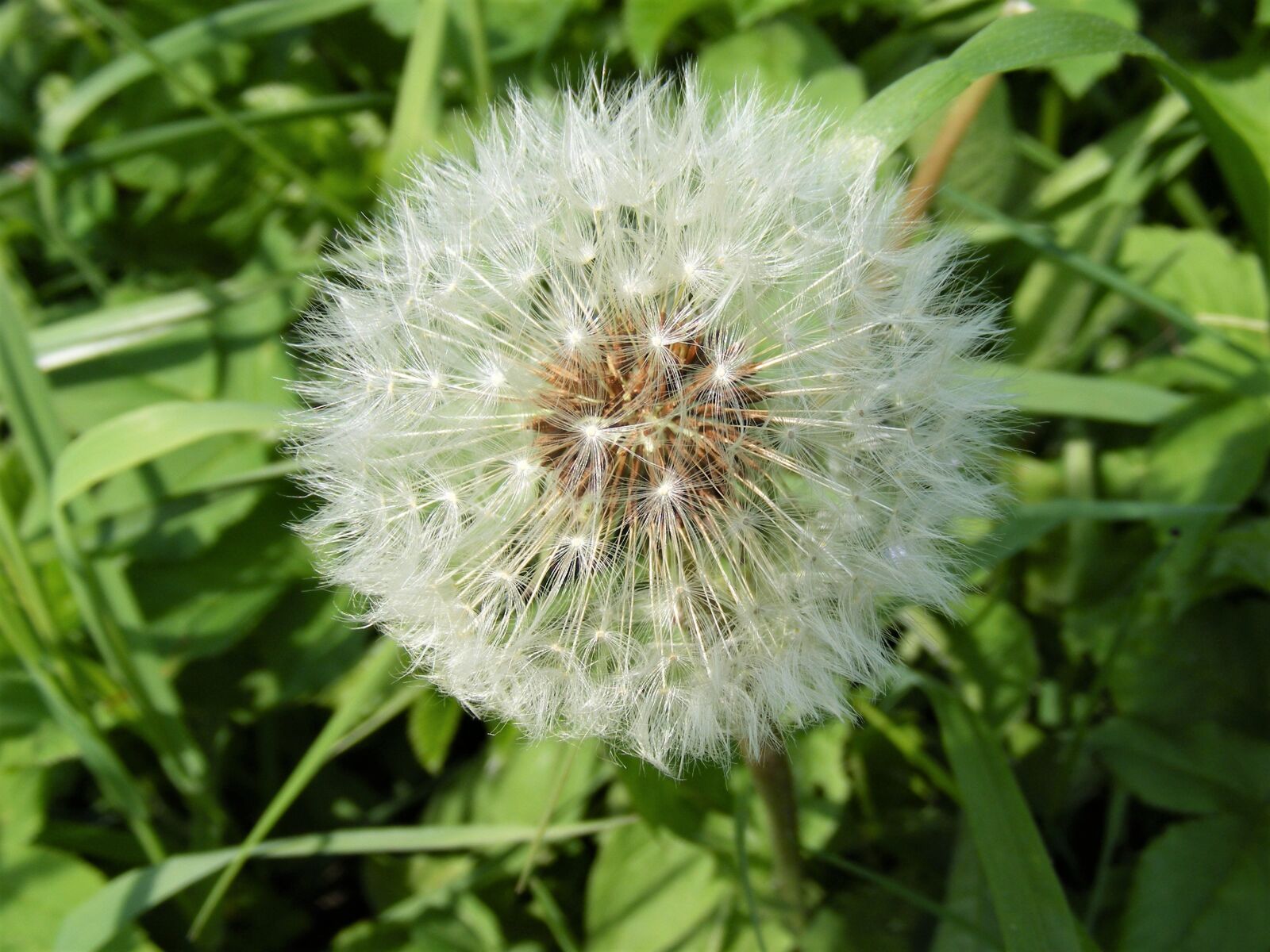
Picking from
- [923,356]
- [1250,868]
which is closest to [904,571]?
[923,356]

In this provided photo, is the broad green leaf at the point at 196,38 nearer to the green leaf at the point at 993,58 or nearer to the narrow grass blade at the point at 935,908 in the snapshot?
the green leaf at the point at 993,58

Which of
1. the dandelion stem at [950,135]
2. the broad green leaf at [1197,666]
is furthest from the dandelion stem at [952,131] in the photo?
the broad green leaf at [1197,666]

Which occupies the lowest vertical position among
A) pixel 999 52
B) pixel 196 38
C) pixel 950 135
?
pixel 950 135

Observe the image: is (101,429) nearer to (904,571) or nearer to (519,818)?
(519,818)

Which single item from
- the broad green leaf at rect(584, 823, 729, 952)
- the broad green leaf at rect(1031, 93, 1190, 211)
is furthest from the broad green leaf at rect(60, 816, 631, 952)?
the broad green leaf at rect(1031, 93, 1190, 211)

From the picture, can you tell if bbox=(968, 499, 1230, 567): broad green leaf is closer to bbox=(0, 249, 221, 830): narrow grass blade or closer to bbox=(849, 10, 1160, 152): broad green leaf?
bbox=(849, 10, 1160, 152): broad green leaf

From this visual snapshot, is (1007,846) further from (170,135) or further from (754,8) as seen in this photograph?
(170,135)

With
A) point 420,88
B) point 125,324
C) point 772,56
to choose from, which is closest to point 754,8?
point 772,56
